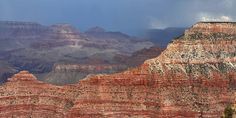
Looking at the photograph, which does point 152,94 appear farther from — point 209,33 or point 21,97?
point 21,97

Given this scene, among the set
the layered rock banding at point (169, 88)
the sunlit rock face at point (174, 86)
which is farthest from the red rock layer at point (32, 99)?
the sunlit rock face at point (174, 86)

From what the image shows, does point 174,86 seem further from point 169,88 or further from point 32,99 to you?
point 32,99

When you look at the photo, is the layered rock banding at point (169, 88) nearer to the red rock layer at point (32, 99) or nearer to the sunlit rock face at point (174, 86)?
the sunlit rock face at point (174, 86)

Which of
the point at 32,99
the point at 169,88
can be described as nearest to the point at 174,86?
the point at 169,88

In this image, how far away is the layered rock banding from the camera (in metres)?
108

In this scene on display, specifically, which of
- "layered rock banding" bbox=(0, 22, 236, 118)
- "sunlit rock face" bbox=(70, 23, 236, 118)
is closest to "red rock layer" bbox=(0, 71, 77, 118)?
"layered rock banding" bbox=(0, 22, 236, 118)

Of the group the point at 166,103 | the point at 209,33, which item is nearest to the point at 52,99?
the point at 166,103

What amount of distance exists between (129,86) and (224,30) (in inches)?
741

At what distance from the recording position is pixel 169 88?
109250 mm

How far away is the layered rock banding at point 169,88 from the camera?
108 meters

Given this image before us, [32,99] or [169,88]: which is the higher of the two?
[169,88]

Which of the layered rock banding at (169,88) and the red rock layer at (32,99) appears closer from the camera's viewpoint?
the layered rock banding at (169,88)

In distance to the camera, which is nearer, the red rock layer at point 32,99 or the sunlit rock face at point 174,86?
the sunlit rock face at point 174,86

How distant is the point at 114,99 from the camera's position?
108 metres
